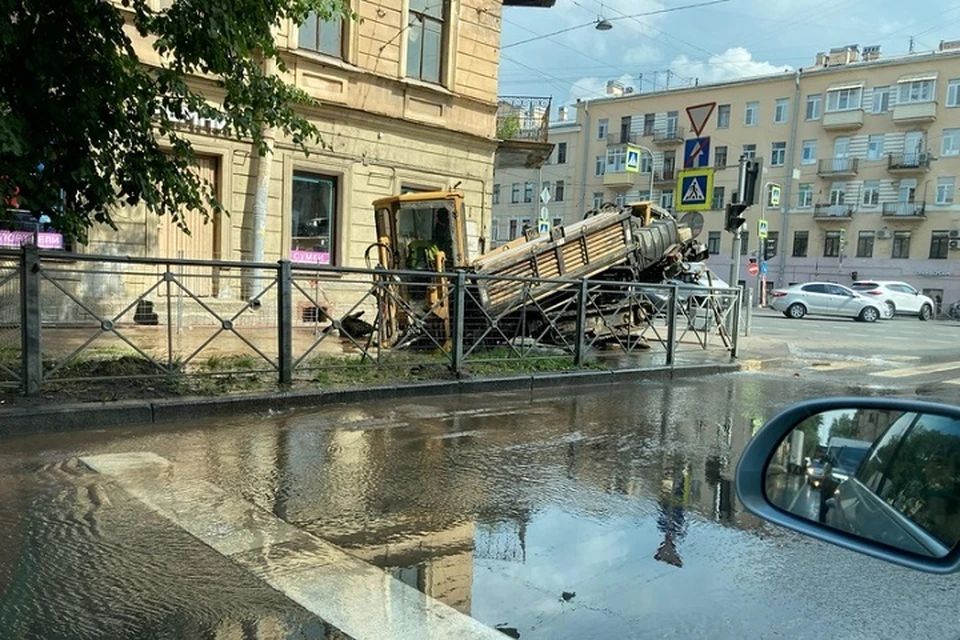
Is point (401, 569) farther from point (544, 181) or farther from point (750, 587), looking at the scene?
point (544, 181)

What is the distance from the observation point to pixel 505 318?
10.7m

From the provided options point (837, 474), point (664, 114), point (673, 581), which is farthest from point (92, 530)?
point (664, 114)

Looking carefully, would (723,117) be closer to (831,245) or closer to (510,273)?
(831,245)

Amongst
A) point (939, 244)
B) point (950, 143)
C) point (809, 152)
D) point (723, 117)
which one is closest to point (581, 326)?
point (939, 244)

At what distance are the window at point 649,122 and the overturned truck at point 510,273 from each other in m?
46.7

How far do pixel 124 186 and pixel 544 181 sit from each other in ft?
193

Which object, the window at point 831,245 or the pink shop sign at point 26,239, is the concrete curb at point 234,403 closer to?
the pink shop sign at point 26,239

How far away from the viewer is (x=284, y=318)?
25.8 ft

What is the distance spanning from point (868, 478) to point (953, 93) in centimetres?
5378

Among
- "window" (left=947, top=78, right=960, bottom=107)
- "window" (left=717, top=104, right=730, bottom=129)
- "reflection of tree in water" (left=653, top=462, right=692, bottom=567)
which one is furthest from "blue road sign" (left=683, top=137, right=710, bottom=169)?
"window" (left=717, top=104, right=730, bottom=129)

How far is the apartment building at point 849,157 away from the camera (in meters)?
45.0

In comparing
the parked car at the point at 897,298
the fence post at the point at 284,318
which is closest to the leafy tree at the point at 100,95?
the fence post at the point at 284,318

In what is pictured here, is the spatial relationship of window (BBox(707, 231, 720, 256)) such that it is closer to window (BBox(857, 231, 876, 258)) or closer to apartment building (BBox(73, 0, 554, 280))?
window (BBox(857, 231, 876, 258))

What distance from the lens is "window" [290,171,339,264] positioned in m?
14.5
